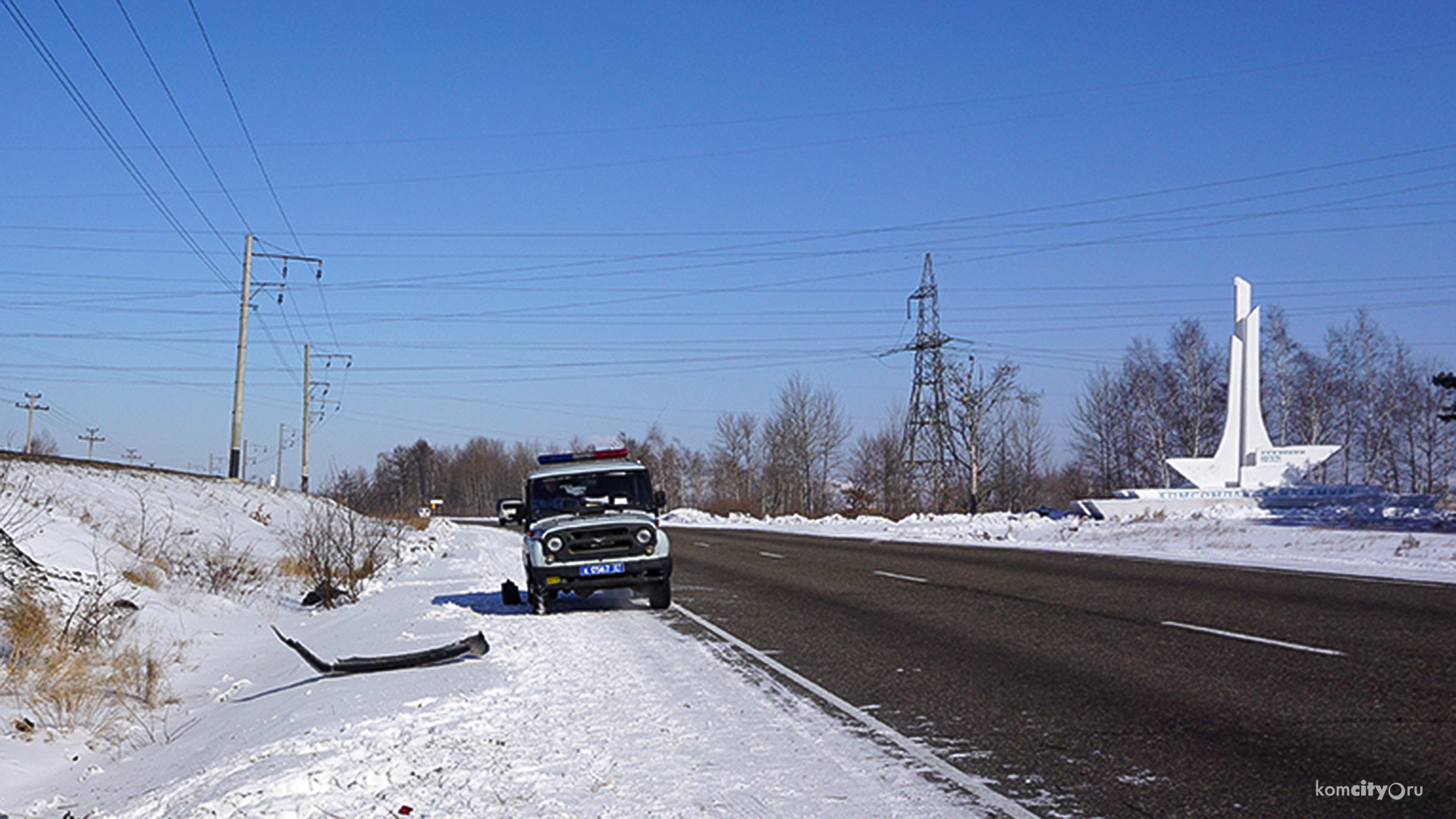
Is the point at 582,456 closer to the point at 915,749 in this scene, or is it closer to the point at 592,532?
the point at 592,532

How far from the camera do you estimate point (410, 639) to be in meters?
11.9

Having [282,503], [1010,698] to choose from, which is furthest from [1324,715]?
[282,503]

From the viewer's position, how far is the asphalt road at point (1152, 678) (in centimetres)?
530

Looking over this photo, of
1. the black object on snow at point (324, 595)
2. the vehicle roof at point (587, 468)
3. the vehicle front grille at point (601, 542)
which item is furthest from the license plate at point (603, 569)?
the black object on snow at point (324, 595)

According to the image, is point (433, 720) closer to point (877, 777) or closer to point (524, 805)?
point (524, 805)

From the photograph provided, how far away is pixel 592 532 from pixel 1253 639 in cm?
794

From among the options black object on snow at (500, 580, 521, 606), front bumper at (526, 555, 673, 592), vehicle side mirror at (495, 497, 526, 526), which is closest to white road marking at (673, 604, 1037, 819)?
front bumper at (526, 555, 673, 592)

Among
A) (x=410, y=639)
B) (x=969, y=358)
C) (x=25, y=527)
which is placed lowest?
(x=410, y=639)

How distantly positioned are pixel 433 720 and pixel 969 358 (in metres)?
55.0

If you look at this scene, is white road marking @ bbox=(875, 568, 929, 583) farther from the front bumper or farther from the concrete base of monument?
the concrete base of monument

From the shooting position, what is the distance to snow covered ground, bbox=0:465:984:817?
17.8ft

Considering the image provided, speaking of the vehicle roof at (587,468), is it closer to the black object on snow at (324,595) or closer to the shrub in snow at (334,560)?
the black object on snow at (324,595)

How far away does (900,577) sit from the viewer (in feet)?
59.5

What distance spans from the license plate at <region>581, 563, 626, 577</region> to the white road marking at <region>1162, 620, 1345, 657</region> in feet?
22.1
